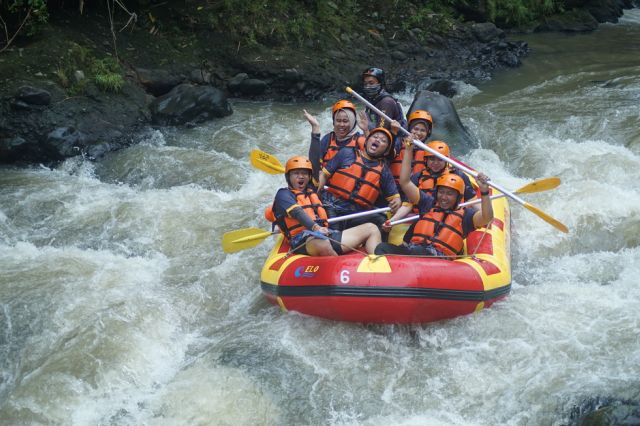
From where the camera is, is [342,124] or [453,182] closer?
[453,182]

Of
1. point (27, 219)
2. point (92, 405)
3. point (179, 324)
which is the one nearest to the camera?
point (92, 405)

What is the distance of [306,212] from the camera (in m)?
4.98

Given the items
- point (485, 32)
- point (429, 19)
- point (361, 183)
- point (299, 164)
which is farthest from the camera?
point (485, 32)

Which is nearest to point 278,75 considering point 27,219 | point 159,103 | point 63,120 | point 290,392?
point 159,103

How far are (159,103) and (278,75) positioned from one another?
70.8 inches

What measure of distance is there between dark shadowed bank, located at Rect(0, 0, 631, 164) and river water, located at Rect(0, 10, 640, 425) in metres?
0.47

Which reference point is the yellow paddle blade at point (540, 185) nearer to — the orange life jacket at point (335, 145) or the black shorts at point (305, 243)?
the orange life jacket at point (335, 145)

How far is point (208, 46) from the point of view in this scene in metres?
9.48

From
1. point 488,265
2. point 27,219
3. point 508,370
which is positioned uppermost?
point 488,265

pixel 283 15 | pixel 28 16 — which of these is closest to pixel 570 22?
pixel 283 15

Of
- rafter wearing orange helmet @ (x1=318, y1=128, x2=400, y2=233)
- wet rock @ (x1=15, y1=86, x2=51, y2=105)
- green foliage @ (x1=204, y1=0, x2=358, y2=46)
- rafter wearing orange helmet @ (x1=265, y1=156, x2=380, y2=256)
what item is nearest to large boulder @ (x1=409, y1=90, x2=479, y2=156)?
rafter wearing orange helmet @ (x1=318, y1=128, x2=400, y2=233)

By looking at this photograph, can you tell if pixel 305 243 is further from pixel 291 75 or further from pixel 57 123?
pixel 291 75

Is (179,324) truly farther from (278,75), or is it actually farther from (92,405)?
(278,75)

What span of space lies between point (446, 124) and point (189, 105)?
9.93ft
